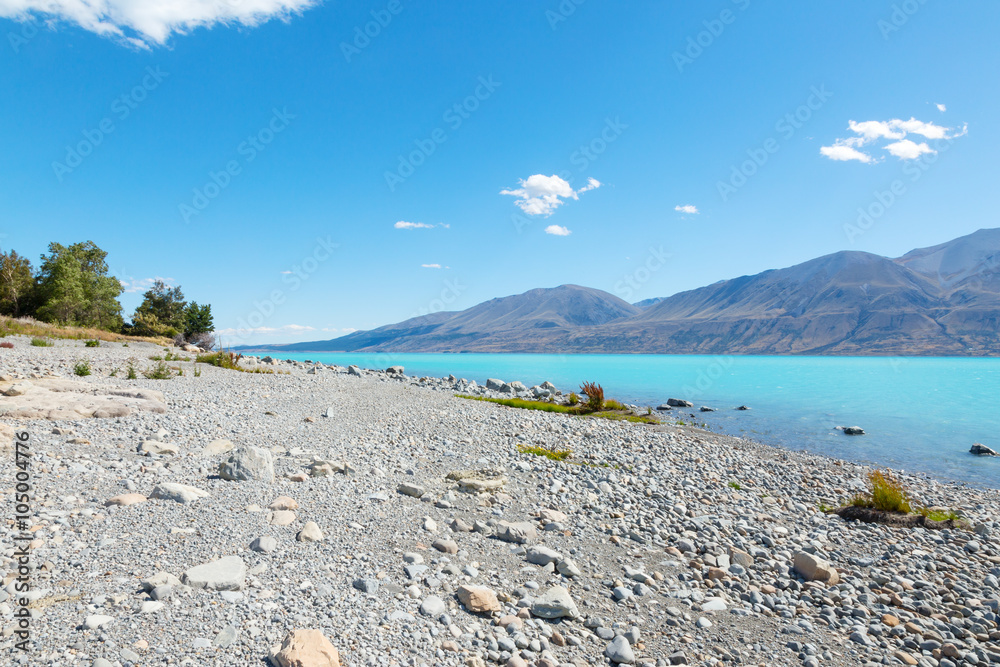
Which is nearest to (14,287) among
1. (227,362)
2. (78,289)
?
(78,289)

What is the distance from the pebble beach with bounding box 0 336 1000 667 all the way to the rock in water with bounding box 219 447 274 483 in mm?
37

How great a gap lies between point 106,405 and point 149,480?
5.53 metres

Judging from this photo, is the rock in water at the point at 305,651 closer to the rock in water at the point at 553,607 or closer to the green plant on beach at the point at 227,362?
the rock in water at the point at 553,607

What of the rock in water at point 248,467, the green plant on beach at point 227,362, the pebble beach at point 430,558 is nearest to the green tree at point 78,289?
the green plant on beach at point 227,362

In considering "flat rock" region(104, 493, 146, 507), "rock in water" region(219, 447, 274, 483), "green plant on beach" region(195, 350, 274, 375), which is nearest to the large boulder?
"rock in water" region(219, 447, 274, 483)

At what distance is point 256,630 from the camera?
439 cm

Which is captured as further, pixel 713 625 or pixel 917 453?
pixel 917 453

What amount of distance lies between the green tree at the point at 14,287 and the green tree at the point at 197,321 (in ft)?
49.7

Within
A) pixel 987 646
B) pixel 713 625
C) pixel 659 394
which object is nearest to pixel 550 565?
pixel 713 625

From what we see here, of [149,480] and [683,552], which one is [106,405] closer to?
[149,480]

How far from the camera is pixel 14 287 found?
46.3m

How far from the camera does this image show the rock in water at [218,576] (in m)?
4.94

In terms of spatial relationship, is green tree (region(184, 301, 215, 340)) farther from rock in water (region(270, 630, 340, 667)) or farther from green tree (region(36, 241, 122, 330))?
rock in water (region(270, 630, 340, 667))

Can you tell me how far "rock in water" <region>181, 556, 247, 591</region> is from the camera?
16.2 feet
